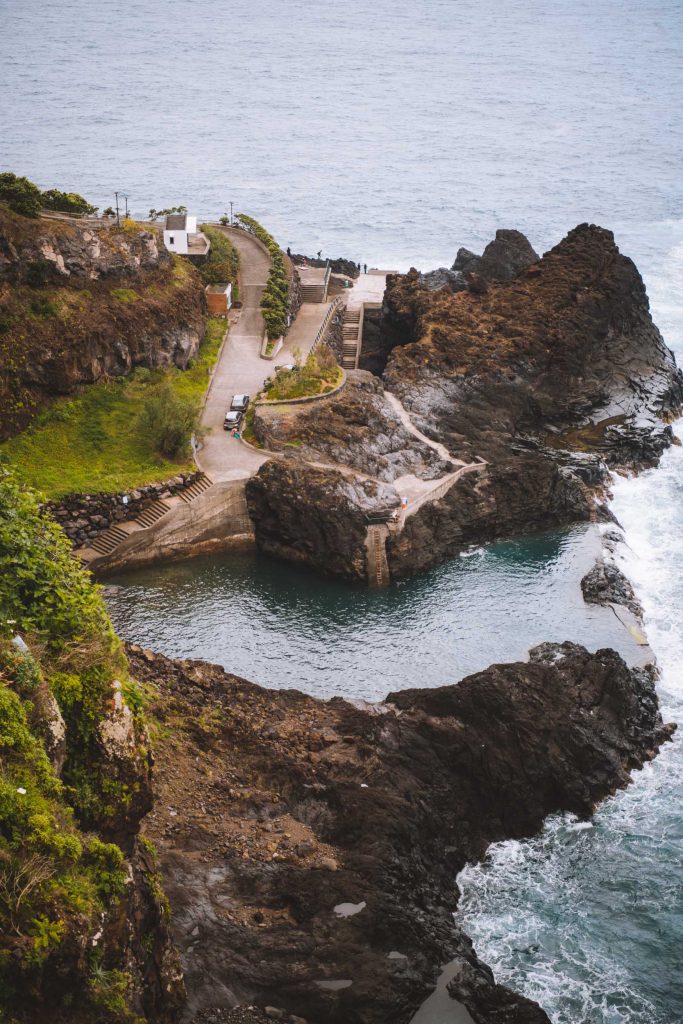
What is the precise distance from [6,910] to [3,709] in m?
5.48

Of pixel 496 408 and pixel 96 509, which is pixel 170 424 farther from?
pixel 496 408

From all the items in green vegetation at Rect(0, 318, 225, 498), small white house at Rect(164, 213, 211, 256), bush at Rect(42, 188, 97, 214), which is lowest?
green vegetation at Rect(0, 318, 225, 498)

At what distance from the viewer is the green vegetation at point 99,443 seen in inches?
2817

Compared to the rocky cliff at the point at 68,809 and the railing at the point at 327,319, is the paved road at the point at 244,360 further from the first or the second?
the rocky cliff at the point at 68,809

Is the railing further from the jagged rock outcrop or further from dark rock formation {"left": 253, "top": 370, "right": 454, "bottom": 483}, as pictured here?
dark rock formation {"left": 253, "top": 370, "right": 454, "bottom": 483}

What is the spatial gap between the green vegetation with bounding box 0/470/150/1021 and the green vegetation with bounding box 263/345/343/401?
1732 inches

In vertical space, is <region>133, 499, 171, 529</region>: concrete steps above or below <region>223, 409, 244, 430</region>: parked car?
below

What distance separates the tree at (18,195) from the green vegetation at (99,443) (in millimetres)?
14008

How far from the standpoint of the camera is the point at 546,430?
87.8m

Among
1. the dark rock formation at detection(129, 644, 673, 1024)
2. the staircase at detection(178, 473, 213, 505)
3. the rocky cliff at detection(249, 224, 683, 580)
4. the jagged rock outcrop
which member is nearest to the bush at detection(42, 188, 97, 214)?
the rocky cliff at detection(249, 224, 683, 580)

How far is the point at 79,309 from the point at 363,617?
3252 cm

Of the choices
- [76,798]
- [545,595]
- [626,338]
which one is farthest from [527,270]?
[76,798]

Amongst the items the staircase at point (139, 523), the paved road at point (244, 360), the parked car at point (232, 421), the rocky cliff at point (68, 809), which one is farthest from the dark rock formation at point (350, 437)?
the rocky cliff at point (68, 809)

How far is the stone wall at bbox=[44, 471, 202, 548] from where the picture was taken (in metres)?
69.8
